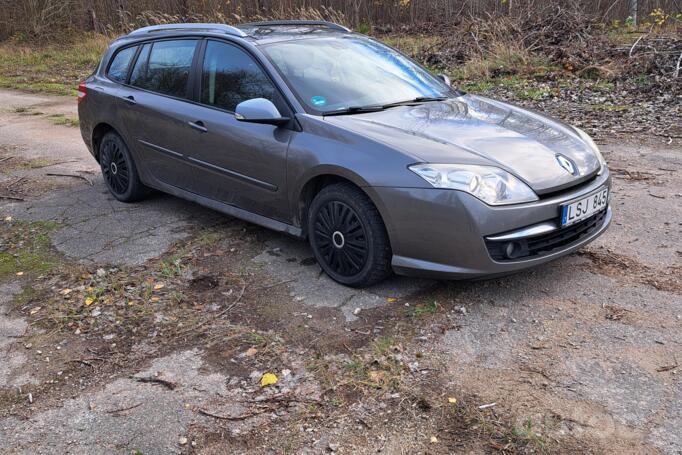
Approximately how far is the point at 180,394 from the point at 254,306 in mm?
924

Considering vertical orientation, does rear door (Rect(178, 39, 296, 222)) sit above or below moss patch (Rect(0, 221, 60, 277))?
above

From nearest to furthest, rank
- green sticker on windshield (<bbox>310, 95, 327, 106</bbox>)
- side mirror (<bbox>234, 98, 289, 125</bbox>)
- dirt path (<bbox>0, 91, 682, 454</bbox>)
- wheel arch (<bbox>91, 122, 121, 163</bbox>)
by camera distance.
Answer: dirt path (<bbox>0, 91, 682, 454</bbox>), side mirror (<bbox>234, 98, 289, 125</bbox>), green sticker on windshield (<bbox>310, 95, 327, 106</bbox>), wheel arch (<bbox>91, 122, 121, 163</bbox>)

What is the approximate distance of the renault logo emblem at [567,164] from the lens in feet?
12.9

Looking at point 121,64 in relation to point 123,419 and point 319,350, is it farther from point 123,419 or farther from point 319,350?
point 123,419

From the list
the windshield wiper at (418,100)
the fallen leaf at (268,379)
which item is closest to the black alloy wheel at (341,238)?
the windshield wiper at (418,100)

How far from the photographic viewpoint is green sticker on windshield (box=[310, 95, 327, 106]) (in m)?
4.42

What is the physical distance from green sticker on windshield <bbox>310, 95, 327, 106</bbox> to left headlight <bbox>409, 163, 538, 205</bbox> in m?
0.99

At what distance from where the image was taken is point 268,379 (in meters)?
3.32

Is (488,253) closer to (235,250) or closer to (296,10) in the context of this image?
(235,250)

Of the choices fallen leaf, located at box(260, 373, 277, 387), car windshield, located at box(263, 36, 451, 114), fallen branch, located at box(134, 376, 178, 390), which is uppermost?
car windshield, located at box(263, 36, 451, 114)

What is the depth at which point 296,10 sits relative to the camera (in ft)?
59.3

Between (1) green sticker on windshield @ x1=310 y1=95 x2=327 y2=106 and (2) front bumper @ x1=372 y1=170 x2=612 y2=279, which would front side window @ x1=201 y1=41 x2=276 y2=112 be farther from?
(2) front bumper @ x1=372 y1=170 x2=612 y2=279

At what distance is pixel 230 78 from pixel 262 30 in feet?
1.78

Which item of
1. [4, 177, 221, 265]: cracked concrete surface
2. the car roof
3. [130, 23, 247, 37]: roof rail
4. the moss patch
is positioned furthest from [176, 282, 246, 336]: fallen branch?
[130, 23, 247, 37]: roof rail
